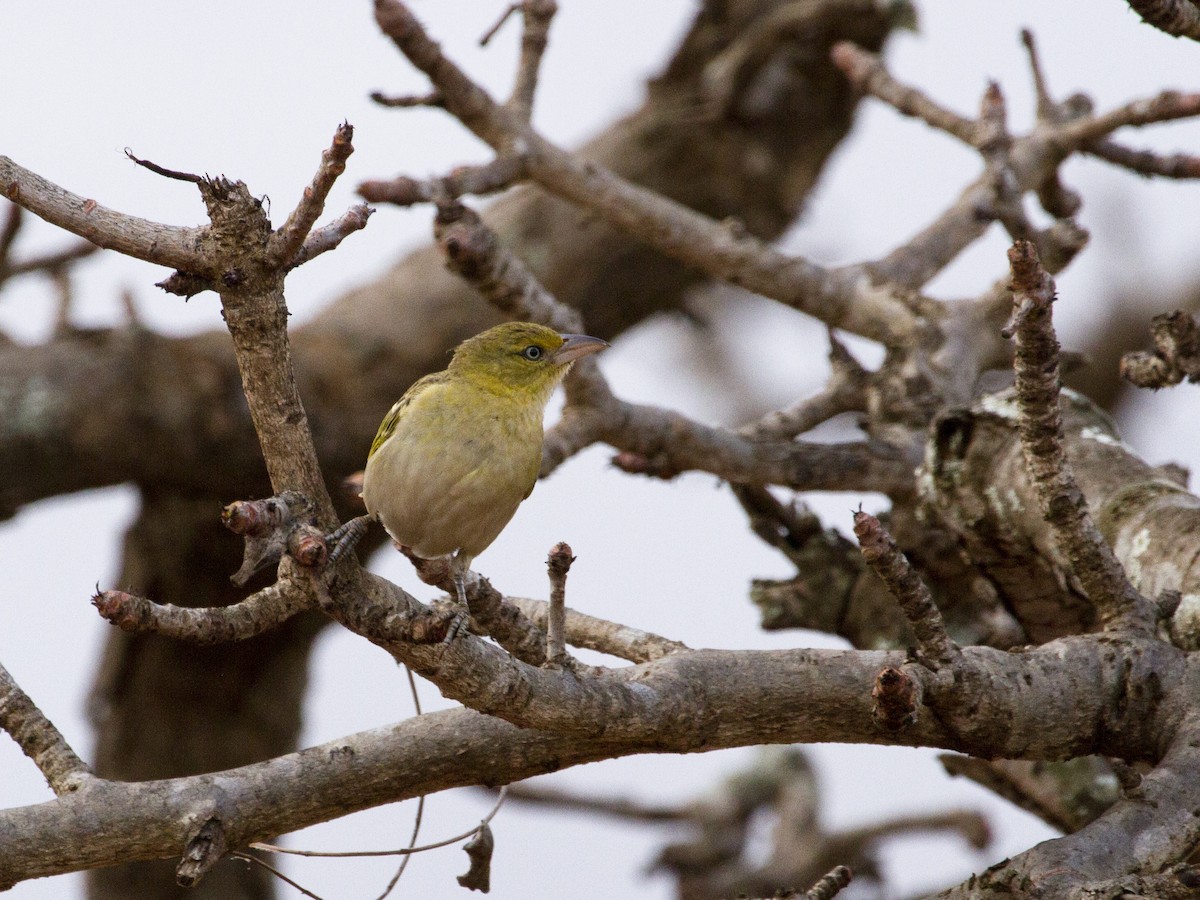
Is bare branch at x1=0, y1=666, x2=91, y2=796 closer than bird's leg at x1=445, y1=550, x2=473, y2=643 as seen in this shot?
No

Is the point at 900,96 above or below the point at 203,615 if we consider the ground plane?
above

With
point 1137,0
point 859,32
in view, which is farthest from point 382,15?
point 859,32

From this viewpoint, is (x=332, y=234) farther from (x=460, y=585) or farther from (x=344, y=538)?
(x=460, y=585)

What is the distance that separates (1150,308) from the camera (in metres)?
11.1

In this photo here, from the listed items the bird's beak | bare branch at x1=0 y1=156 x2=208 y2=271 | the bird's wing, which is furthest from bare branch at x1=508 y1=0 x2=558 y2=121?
bare branch at x1=0 y1=156 x2=208 y2=271

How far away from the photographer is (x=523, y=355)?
5203mm

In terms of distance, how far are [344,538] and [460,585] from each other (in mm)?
1085

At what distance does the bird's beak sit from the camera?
17.4ft

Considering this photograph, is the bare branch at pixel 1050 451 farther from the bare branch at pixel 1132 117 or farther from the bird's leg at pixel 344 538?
the bare branch at pixel 1132 117

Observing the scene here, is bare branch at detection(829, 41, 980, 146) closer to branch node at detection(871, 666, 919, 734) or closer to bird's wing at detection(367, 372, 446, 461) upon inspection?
bird's wing at detection(367, 372, 446, 461)

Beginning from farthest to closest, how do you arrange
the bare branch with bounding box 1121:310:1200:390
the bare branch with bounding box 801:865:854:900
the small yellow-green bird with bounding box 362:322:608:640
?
the small yellow-green bird with bounding box 362:322:608:640
the bare branch with bounding box 1121:310:1200:390
the bare branch with bounding box 801:865:854:900

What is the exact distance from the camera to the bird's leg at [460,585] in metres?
2.88

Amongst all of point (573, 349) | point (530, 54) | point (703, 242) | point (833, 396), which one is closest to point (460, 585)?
point (573, 349)

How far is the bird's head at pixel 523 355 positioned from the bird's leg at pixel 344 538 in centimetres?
193
